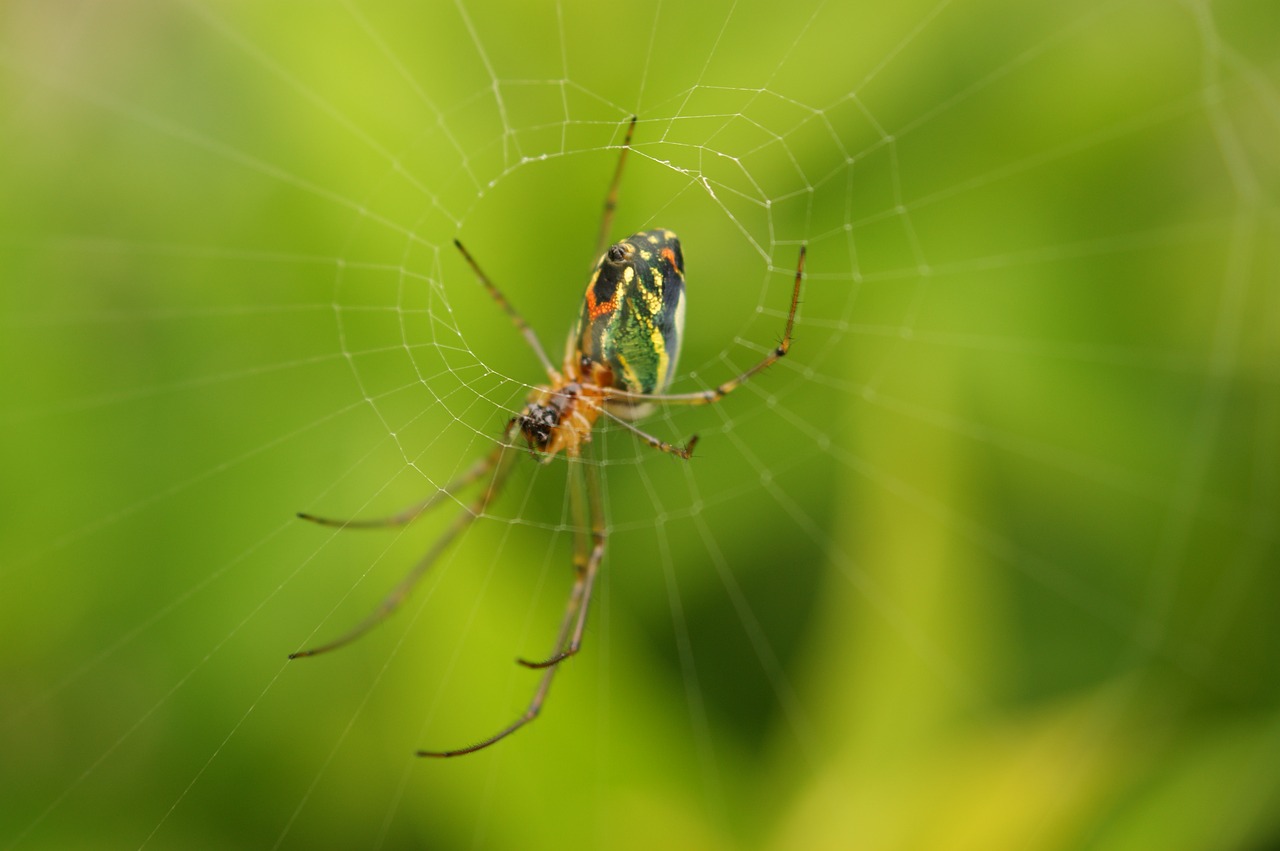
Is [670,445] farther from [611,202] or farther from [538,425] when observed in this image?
[611,202]

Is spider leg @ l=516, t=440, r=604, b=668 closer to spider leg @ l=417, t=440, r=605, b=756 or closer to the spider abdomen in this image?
spider leg @ l=417, t=440, r=605, b=756

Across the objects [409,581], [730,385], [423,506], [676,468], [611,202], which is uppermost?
[611,202]

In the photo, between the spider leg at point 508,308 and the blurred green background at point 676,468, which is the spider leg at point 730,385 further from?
the spider leg at point 508,308

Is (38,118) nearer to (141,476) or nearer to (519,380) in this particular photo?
(141,476)

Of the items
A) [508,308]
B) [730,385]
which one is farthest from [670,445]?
[508,308]

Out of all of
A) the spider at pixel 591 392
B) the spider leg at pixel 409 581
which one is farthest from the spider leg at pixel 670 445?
the spider leg at pixel 409 581

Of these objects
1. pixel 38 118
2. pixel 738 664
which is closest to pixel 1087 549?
pixel 738 664
